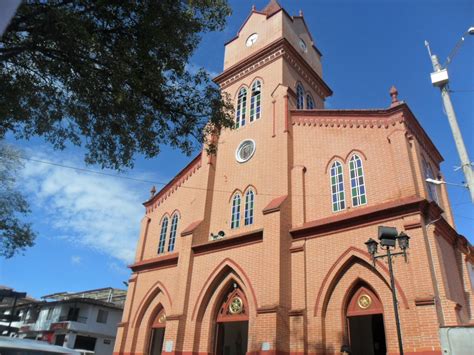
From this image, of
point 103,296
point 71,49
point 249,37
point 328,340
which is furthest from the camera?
point 103,296

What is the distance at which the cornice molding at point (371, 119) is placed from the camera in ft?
48.1

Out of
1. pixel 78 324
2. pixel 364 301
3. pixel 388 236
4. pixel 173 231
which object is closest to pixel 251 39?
pixel 173 231

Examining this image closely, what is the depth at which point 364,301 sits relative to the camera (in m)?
13.0

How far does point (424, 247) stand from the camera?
11867 millimetres

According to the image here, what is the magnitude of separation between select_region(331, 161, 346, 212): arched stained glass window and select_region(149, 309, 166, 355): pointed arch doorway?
9.84 m

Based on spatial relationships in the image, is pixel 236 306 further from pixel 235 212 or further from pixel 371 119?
pixel 371 119

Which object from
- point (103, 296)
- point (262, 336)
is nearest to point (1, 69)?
point (262, 336)

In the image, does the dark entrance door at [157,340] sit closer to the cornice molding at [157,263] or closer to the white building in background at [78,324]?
the cornice molding at [157,263]

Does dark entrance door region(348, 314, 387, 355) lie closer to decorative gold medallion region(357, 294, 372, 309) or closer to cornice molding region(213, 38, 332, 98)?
decorative gold medallion region(357, 294, 372, 309)

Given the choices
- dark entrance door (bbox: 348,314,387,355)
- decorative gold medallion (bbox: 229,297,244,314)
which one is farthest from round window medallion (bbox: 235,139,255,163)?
dark entrance door (bbox: 348,314,387,355)

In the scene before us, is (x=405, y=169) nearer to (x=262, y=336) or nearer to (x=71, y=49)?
(x=262, y=336)

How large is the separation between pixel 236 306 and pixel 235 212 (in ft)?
13.9

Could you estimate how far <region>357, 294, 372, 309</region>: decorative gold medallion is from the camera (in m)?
Answer: 12.8

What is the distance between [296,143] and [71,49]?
37.7 feet
